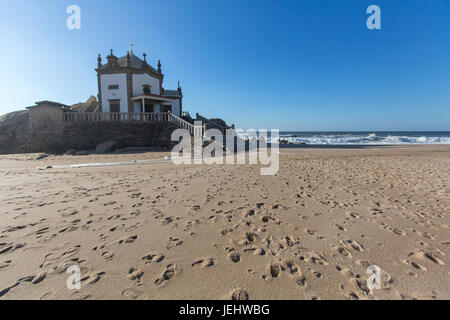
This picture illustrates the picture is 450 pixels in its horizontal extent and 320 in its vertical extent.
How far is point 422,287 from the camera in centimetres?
204

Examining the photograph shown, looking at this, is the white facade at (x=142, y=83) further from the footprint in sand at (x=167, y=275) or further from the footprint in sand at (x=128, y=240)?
the footprint in sand at (x=167, y=275)

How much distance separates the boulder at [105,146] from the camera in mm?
15004

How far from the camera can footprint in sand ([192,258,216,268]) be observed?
238cm

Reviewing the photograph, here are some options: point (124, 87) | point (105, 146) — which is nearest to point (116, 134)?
point (105, 146)

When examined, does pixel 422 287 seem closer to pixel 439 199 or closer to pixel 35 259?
pixel 439 199

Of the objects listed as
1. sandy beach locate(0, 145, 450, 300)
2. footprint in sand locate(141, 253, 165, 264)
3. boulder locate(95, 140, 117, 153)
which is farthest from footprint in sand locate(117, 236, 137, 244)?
boulder locate(95, 140, 117, 153)

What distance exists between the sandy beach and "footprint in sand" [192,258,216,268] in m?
0.02

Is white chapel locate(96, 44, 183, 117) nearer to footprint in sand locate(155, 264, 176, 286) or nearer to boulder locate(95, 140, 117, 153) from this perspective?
boulder locate(95, 140, 117, 153)

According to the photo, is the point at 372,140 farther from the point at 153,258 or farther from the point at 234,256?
the point at 153,258

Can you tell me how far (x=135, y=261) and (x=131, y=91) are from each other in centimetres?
2434

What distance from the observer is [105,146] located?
1530 cm

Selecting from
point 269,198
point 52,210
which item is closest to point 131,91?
point 52,210

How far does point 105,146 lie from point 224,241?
53.1 ft

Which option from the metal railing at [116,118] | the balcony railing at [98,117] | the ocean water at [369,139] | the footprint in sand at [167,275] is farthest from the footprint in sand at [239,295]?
the ocean water at [369,139]
